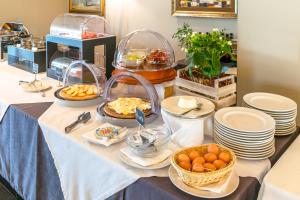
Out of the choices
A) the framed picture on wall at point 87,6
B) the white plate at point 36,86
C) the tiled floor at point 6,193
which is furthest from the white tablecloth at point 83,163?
the framed picture on wall at point 87,6

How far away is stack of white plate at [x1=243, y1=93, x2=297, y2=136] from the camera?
1.08m

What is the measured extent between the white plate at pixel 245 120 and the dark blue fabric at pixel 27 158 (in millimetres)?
695

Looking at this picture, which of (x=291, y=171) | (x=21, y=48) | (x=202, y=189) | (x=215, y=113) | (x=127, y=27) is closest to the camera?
(x=202, y=189)

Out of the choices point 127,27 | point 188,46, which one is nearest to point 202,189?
point 188,46

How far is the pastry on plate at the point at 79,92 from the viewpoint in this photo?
1403 mm

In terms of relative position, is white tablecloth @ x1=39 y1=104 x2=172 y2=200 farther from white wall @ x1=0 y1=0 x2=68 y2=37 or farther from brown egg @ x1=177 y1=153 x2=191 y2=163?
white wall @ x1=0 y1=0 x2=68 y2=37

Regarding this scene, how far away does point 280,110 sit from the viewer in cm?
107

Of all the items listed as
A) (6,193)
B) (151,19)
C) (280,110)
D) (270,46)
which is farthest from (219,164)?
(151,19)

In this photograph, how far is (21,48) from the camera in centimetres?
206

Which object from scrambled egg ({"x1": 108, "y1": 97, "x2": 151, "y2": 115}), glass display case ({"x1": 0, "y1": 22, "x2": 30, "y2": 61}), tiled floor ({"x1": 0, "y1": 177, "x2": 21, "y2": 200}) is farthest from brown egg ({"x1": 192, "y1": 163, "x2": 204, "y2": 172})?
glass display case ({"x1": 0, "y1": 22, "x2": 30, "y2": 61})

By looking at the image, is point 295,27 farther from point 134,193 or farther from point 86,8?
point 86,8

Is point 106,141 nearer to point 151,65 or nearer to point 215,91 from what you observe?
point 215,91

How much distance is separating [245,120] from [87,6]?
7.76ft

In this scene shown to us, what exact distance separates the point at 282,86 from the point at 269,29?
258 millimetres
